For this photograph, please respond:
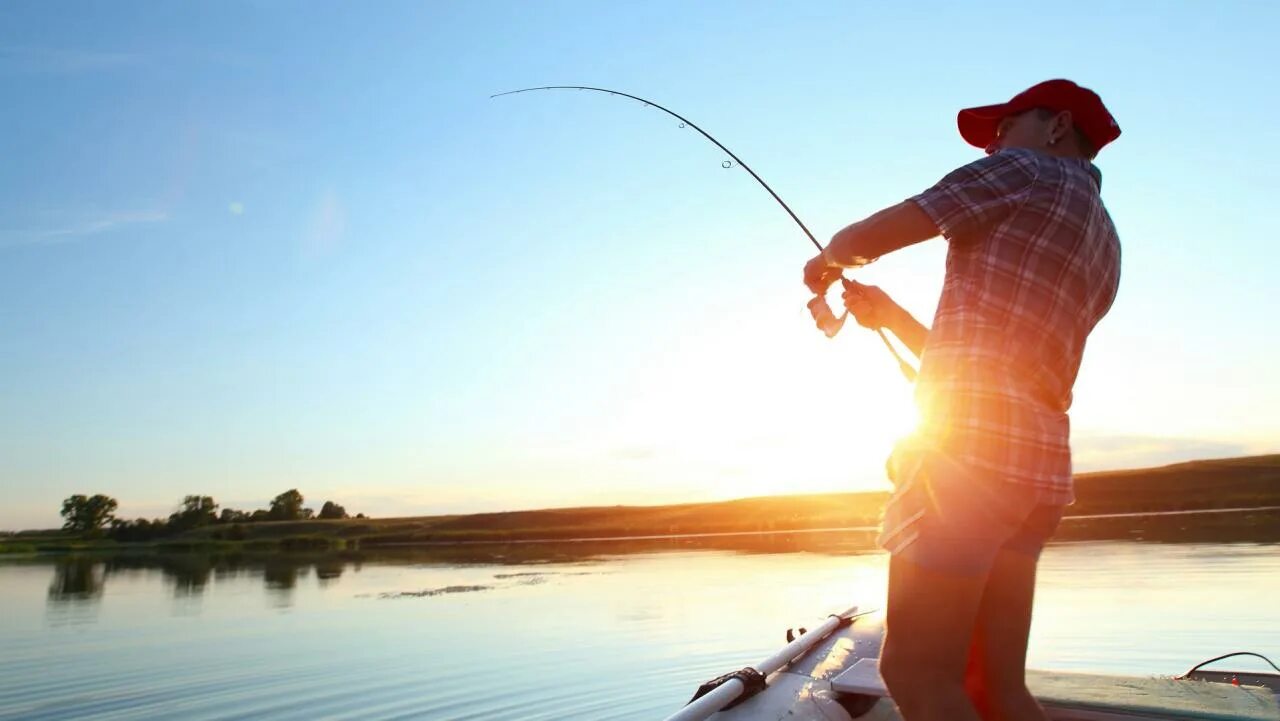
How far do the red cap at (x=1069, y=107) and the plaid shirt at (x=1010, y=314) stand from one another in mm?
234

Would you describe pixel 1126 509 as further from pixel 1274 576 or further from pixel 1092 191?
pixel 1092 191

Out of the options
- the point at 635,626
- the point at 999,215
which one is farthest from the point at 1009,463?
the point at 635,626

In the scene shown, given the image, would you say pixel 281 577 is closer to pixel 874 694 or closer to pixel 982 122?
pixel 874 694

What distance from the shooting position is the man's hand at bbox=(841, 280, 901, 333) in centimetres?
300

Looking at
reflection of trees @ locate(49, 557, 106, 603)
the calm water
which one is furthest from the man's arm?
reflection of trees @ locate(49, 557, 106, 603)

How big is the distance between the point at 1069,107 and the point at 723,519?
75.6 meters

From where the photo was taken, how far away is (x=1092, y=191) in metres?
2.24

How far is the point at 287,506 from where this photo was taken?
364ft

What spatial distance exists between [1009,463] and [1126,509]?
58.6m

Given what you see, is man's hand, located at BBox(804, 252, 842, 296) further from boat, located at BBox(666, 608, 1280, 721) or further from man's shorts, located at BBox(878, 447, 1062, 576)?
boat, located at BBox(666, 608, 1280, 721)

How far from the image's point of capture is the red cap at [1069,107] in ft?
7.64

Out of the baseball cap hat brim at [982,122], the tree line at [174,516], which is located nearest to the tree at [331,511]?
the tree line at [174,516]

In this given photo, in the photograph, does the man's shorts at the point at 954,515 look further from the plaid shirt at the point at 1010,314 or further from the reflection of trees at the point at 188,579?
the reflection of trees at the point at 188,579

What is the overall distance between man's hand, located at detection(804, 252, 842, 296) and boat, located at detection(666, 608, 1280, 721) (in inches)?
74.8
